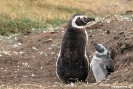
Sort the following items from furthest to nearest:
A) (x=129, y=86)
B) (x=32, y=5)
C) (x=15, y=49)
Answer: (x=32, y=5) < (x=15, y=49) < (x=129, y=86)

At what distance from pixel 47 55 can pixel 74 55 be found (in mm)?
3679

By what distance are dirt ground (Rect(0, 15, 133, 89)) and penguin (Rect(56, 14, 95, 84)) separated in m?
0.41

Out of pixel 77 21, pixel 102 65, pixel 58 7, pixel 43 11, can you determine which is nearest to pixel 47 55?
pixel 102 65

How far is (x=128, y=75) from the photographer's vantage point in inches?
346

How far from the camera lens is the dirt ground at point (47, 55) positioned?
37.3ft

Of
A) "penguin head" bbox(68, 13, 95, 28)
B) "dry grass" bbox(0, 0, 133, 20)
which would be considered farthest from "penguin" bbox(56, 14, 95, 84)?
"dry grass" bbox(0, 0, 133, 20)

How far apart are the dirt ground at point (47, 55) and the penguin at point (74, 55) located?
1.34ft

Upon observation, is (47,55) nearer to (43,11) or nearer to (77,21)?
(77,21)

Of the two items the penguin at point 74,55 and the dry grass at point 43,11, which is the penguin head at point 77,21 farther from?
the dry grass at point 43,11

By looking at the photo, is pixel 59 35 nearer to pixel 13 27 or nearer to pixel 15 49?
pixel 15 49

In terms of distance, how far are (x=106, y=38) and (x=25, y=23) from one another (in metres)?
9.02

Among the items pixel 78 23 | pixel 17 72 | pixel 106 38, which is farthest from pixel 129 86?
pixel 106 38

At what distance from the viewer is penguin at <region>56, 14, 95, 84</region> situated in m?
10.6

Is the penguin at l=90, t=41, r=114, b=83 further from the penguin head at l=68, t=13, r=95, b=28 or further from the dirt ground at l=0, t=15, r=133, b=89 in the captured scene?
the penguin head at l=68, t=13, r=95, b=28
